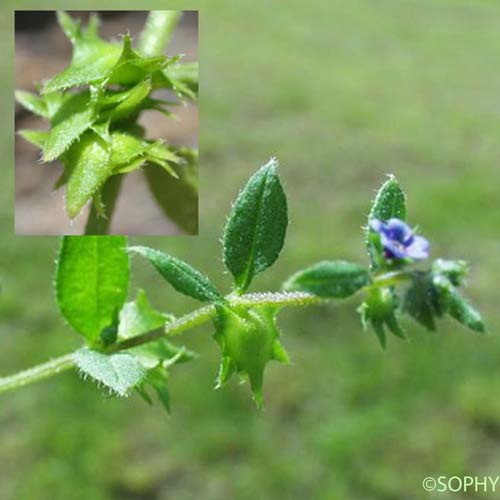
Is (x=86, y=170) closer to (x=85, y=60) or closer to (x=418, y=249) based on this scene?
(x=85, y=60)

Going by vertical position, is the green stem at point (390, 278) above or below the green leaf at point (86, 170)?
below

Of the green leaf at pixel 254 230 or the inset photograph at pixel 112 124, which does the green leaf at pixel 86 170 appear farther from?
the green leaf at pixel 254 230

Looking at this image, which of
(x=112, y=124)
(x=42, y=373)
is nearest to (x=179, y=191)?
(x=112, y=124)

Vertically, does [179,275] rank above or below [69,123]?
below

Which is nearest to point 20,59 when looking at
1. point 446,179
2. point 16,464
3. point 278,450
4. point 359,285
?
point 16,464

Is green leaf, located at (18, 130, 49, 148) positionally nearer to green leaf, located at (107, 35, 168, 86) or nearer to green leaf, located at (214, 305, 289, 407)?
green leaf, located at (107, 35, 168, 86)

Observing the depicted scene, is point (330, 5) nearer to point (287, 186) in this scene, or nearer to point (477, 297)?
point (287, 186)

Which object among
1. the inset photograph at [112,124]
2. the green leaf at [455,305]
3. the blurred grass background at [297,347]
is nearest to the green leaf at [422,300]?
the green leaf at [455,305]
